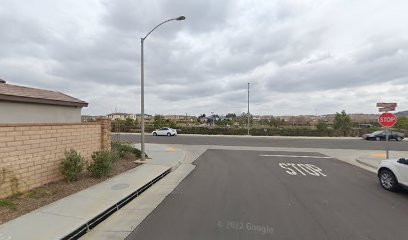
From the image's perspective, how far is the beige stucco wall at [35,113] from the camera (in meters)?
8.20

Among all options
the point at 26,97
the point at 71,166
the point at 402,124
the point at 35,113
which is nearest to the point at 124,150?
the point at 35,113

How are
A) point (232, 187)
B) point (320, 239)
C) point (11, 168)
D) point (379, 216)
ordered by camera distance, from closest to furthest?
point (320, 239) → point (379, 216) → point (11, 168) → point (232, 187)

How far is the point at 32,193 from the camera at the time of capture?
6551mm

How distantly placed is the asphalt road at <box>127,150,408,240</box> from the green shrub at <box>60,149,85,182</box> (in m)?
3.36

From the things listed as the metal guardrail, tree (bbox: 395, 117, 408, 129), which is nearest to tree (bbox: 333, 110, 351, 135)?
tree (bbox: 395, 117, 408, 129)

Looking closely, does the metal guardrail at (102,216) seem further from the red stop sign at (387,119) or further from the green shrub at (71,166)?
the red stop sign at (387,119)

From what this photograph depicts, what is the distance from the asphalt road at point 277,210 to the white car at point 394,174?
31 centimetres

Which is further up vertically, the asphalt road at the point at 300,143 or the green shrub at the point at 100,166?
the green shrub at the point at 100,166

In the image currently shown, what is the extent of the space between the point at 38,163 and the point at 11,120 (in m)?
2.47

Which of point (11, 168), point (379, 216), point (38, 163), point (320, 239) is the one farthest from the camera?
point (38, 163)

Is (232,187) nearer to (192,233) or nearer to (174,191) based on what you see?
(174,191)

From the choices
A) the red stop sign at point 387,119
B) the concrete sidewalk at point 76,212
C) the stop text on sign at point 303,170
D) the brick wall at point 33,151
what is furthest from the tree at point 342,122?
the brick wall at point 33,151

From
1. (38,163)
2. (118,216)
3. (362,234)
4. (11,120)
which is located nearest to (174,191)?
(118,216)

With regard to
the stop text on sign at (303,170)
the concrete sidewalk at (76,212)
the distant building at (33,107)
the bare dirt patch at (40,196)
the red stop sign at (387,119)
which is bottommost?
the stop text on sign at (303,170)
